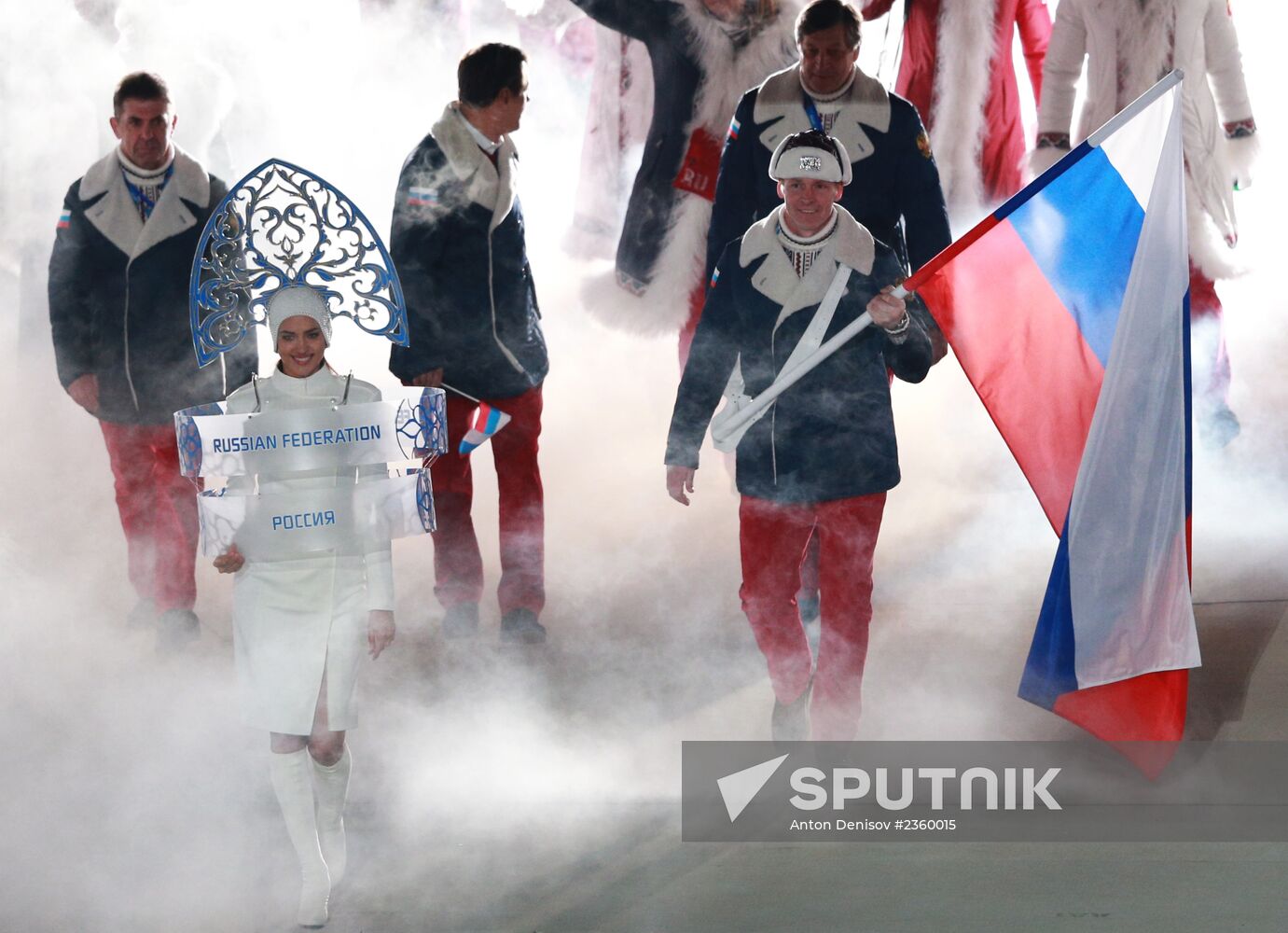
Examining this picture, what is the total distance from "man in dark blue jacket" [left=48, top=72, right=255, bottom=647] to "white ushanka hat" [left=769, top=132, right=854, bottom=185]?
1393 millimetres

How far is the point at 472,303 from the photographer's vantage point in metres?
3.69

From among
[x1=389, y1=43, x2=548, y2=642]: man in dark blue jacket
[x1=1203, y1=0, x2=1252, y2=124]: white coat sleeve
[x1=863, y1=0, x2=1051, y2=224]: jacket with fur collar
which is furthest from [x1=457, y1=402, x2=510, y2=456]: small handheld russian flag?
[x1=1203, y1=0, x2=1252, y2=124]: white coat sleeve

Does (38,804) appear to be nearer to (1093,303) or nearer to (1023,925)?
(1023,925)

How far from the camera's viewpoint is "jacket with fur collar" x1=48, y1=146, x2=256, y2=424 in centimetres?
372

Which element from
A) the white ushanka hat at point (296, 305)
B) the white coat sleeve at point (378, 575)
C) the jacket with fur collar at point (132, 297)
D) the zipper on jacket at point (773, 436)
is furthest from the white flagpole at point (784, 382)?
the jacket with fur collar at point (132, 297)

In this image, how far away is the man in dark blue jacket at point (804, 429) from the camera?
132 inches

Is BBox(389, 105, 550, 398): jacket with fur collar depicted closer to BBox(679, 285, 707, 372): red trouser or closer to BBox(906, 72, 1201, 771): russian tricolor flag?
BBox(679, 285, 707, 372): red trouser

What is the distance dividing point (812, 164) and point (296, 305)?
1112 millimetres

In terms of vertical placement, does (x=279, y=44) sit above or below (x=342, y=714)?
above

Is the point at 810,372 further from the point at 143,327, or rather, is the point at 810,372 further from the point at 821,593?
the point at 143,327

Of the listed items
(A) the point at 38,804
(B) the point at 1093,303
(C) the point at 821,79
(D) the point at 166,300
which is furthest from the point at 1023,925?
(D) the point at 166,300

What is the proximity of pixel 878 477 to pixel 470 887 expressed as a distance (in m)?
1.23

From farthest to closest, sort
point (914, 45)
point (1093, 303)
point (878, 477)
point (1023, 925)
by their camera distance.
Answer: point (914, 45) → point (878, 477) → point (1093, 303) → point (1023, 925)

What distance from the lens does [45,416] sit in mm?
3953
